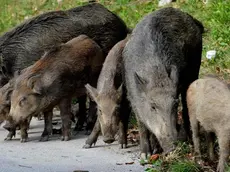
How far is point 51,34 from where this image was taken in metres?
11.9

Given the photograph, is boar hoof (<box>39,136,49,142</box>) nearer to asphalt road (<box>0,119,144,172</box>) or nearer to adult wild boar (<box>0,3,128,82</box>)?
asphalt road (<box>0,119,144,172</box>)

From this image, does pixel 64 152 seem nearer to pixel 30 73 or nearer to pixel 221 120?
pixel 30 73

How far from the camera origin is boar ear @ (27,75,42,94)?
34.7 ft

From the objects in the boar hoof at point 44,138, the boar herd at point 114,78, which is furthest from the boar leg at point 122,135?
the boar hoof at point 44,138

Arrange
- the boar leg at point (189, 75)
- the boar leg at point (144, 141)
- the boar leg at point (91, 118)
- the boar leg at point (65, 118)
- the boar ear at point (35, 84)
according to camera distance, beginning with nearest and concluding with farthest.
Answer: the boar leg at point (144, 141) → the boar leg at point (189, 75) → the boar ear at point (35, 84) → the boar leg at point (65, 118) → the boar leg at point (91, 118)

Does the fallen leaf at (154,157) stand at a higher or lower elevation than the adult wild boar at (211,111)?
lower

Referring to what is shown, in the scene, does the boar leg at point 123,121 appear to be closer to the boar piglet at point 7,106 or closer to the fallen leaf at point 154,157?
the fallen leaf at point 154,157

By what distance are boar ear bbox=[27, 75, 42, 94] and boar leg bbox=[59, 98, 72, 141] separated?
433mm

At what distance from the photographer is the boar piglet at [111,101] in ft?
31.4

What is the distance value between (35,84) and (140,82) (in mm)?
1986

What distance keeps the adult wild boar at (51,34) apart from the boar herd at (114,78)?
→ 0.02 meters

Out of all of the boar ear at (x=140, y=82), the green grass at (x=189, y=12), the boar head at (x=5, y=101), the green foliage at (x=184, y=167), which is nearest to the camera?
the green foliage at (x=184, y=167)

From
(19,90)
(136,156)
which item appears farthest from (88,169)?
(19,90)

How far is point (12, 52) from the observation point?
1192 cm
